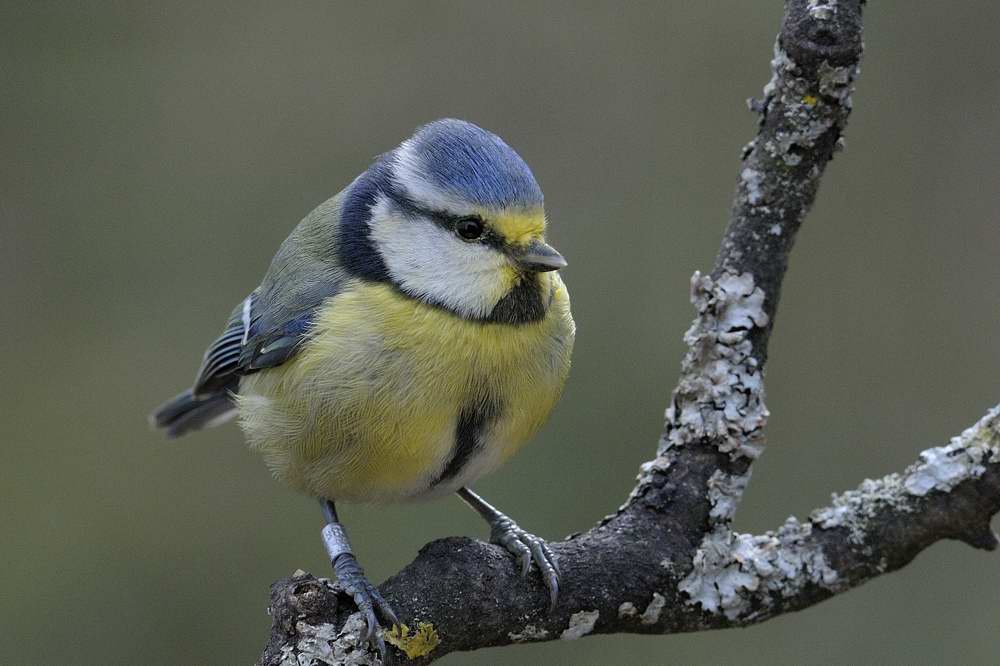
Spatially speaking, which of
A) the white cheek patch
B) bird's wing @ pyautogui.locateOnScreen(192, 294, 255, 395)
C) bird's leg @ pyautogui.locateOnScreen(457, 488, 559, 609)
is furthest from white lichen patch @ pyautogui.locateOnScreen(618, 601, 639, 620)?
bird's wing @ pyautogui.locateOnScreen(192, 294, 255, 395)

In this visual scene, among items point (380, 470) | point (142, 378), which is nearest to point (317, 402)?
point (380, 470)

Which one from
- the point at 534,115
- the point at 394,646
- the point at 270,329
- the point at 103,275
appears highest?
the point at 534,115

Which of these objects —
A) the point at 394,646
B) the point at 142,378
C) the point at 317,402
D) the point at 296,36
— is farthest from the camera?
the point at 296,36

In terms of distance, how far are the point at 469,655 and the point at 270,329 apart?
1267 mm

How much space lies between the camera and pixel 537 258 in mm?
2006

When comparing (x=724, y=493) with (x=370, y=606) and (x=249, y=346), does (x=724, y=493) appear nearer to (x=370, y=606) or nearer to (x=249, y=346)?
(x=370, y=606)

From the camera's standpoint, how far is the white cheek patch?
2039mm

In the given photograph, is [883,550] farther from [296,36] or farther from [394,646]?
[296,36]

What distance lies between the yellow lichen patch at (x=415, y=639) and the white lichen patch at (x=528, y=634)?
14 centimetres

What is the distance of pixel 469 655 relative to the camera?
3.16 meters

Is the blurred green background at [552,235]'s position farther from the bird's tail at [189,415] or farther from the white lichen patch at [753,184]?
the white lichen patch at [753,184]

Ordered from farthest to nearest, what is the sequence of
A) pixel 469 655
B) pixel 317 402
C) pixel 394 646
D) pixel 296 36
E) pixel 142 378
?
pixel 296 36, pixel 142 378, pixel 469 655, pixel 317 402, pixel 394 646

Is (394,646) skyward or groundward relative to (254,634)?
groundward

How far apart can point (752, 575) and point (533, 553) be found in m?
0.35
